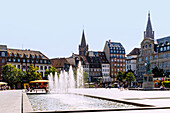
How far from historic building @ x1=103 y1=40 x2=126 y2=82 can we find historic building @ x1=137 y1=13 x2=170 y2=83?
93.8 ft

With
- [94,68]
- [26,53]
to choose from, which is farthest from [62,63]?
[26,53]

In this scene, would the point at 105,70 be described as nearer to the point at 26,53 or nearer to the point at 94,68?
the point at 94,68

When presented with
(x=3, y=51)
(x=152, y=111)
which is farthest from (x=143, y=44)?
(x=152, y=111)

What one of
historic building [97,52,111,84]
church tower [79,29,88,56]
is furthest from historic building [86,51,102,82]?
church tower [79,29,88,56]

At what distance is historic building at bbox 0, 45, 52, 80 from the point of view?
326ft

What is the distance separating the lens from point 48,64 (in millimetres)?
112562

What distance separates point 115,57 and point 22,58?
53.1 m

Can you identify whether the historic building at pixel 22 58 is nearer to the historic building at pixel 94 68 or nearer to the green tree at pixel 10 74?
the green tree at pixel 10 74

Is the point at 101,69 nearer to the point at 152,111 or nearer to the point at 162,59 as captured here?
the point at 162,59

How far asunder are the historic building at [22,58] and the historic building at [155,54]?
36085 mm

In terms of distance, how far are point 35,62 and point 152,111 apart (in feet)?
311

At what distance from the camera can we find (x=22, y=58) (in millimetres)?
104875

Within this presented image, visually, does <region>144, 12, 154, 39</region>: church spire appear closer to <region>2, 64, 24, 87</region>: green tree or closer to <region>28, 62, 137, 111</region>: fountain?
<region>2, 64, 24, 87</region>: green tree

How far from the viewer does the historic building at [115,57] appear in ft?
460
